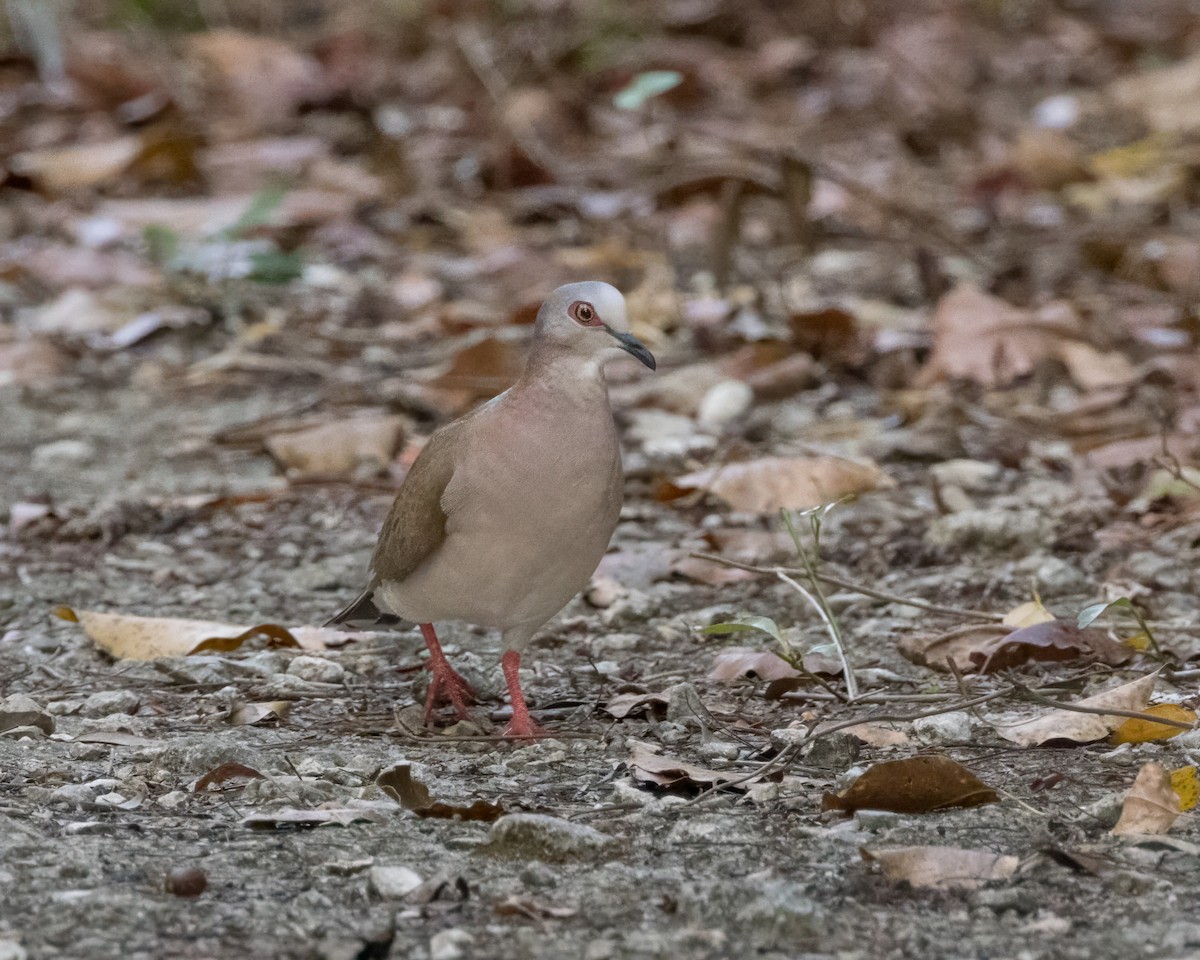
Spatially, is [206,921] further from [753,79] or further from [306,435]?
[753,79]

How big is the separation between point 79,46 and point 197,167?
9.75 feet

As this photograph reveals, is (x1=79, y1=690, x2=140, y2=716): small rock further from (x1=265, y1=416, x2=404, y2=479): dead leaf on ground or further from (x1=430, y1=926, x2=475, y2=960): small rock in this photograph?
(x1=265, y1=416, x2=404, y2=479): dead leaf on ground

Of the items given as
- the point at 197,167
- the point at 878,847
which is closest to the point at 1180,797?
the point at 878,847

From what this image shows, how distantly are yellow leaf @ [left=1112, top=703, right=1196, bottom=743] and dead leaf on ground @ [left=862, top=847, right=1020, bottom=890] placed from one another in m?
0.64

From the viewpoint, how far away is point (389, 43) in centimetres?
1135

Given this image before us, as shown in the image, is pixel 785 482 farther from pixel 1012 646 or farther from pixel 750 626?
pixel 750 626

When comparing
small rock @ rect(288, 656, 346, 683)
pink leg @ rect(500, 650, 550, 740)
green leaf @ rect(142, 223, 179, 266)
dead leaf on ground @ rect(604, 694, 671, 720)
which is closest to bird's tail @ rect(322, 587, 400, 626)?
small rock @ rect(288, 656, 346, 683)

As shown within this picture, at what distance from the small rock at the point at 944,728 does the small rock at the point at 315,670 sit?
50.7 inches

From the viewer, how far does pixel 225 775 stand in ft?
9.78

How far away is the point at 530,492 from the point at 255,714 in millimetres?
699

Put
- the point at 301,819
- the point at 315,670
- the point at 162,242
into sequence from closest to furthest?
the point at 301,819, the point at 315,670, the point at 162,242

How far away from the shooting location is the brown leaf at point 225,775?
116 inches

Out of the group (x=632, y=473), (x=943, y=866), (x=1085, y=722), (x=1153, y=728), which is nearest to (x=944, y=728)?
(x=1085, y=722)

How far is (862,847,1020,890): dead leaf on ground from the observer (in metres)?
2.49
